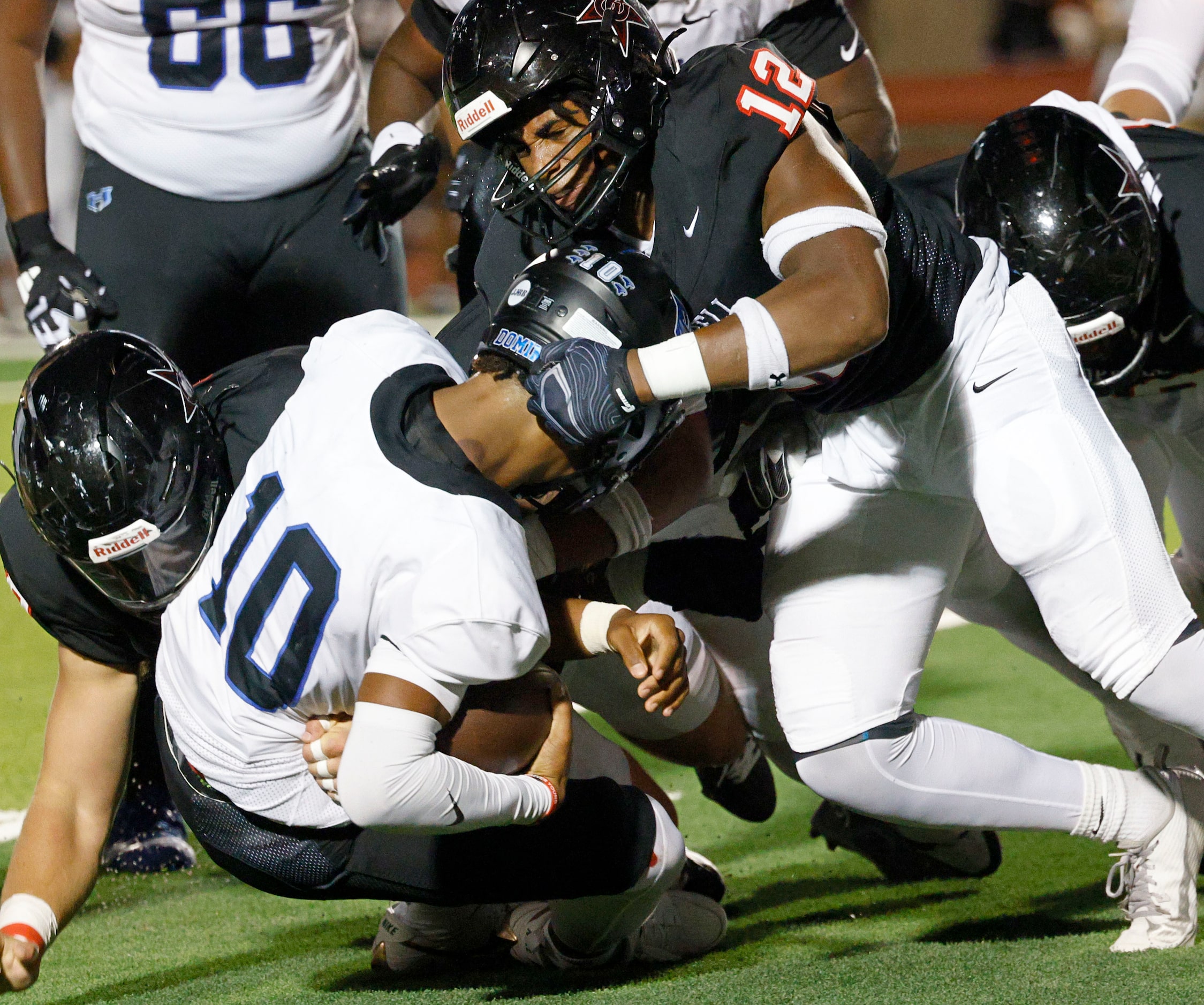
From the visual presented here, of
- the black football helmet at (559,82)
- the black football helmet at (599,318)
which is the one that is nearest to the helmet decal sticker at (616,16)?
the black football helmet at (559,82)

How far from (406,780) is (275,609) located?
28cm

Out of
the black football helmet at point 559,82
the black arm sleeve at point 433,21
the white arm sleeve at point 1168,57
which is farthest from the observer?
the black arm sleeve at point 433,21

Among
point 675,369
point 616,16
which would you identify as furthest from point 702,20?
point 675,369

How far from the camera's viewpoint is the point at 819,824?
115 inches

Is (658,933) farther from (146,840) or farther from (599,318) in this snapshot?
(146,840)

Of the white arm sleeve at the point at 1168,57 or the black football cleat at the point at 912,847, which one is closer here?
the black football cleat at the point at 912,847

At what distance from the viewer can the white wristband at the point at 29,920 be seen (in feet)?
6.29

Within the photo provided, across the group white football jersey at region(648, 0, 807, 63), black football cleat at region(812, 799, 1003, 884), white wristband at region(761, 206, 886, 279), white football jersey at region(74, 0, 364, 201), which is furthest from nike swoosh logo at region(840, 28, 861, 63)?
black football cleat at region(812, 799, 1003, 884)

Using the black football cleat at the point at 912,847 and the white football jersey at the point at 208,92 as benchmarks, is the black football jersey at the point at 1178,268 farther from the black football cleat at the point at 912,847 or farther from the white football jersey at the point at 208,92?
the white football jersey at the point at 208,92

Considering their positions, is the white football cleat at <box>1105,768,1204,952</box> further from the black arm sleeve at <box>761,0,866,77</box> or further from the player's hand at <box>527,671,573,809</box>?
the black arm sleeve at <box>761,0,866,77</box>

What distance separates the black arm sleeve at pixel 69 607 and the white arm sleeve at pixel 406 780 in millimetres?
553

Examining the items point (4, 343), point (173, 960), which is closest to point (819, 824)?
point (173, 960)

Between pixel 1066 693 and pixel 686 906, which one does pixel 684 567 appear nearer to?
pixel 686 906

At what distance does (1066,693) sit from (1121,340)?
74.5 inches
